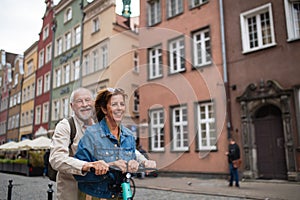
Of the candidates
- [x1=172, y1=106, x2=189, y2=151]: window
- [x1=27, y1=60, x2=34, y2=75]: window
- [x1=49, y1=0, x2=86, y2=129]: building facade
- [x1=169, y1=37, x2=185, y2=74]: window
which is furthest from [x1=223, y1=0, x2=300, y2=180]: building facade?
[x1=27, y1=60, x2=34, y2=75]: window

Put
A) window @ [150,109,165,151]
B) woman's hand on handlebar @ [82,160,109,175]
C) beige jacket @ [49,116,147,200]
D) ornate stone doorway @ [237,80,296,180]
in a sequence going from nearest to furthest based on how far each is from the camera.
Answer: woman's hand on handlebar @ [82,160,109,175], beige jacket @ [49,116,147,200], window @ [150,109,165,151], ornate stone doorway @ [237,80,296,180]

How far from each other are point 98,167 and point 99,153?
0.10 metres

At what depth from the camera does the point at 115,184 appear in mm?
1492

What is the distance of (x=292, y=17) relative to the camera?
34.2ft

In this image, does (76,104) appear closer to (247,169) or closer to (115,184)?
(115,184)

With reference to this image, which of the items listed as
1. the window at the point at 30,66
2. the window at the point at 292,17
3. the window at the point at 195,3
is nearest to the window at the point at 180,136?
the window at the point at 292,17

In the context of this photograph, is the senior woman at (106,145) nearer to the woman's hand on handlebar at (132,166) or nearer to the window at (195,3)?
the woman's hand on handlebar at (132,166)

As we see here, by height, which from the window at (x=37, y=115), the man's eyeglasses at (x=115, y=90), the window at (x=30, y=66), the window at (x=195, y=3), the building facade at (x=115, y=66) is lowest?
the man's eyeglasses at (x=115, y=90)

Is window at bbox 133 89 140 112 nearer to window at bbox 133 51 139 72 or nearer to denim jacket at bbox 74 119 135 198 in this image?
window at bbox 133 51 139 72

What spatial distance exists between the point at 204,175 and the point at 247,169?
194 cm

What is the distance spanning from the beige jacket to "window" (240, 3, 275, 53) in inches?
401

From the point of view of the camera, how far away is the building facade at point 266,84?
10.1 metres

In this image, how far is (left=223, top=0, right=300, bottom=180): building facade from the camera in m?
10.1

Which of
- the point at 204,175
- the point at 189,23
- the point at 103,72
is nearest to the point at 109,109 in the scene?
the point at 103,72
